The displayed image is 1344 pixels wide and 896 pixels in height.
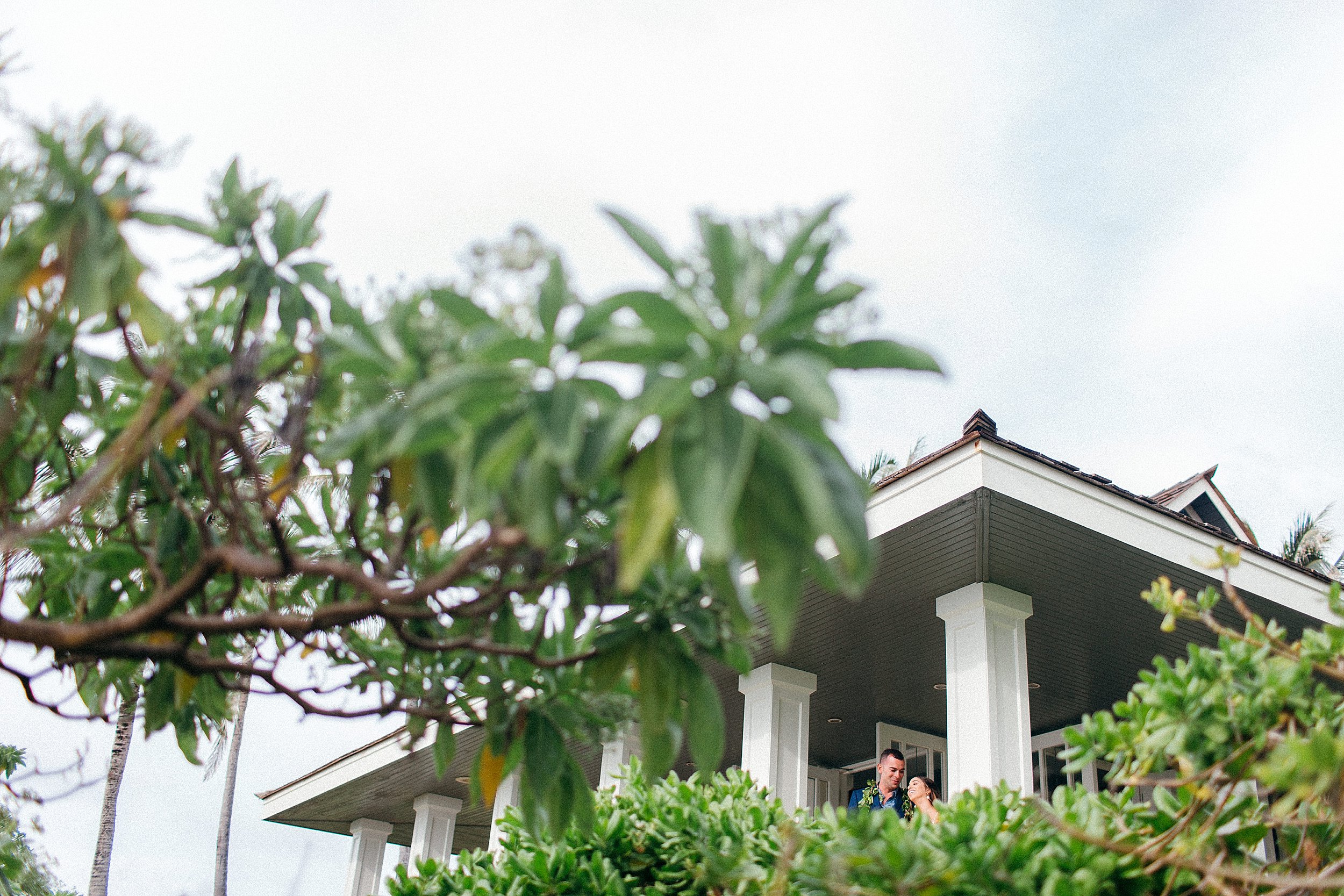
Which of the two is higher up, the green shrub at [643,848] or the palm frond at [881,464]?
the palm frond at [881,464]

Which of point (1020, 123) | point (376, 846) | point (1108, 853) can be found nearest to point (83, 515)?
point (1108, 853)

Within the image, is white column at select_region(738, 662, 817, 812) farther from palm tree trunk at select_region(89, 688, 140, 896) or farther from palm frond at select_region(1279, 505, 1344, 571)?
palm frond at select_region(1279, 505, 1344, 571)

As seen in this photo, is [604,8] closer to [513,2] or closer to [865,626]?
[513,2]

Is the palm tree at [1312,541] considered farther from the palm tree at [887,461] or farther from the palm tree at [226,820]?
the palm tree at [226,820]

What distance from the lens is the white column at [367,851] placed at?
1747 cm

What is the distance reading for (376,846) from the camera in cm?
1791

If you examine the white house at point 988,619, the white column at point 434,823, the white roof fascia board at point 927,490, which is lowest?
the white column at point 434,823

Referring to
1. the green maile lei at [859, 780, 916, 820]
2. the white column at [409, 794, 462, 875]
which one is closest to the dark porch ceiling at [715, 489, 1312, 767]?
the green maile lei at [859, 780, 916, 820]

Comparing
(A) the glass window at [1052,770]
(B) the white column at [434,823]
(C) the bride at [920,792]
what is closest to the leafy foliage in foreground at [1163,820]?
(C) the bride at [920,792]

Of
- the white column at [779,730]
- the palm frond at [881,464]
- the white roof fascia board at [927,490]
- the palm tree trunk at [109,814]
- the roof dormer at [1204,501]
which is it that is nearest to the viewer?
the white roof fascia board at [927,490]

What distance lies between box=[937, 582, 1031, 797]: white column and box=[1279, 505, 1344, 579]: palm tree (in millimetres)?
19729

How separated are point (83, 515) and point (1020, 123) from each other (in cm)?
870

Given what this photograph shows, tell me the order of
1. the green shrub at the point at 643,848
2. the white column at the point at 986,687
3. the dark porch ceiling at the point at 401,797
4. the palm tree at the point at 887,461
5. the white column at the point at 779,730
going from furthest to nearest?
the palm tree at the point at 887,461 < the dark porch ceiling at the point at 401,797 < the white column at the point at 779,730 < the white column at the point at 986,687 < the green shrub at the point at 643,848

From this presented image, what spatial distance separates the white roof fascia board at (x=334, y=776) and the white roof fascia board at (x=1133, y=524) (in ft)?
25.6
